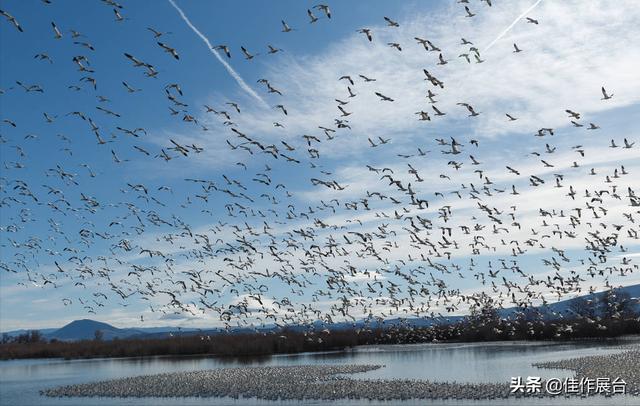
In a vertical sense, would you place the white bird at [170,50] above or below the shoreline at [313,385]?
above

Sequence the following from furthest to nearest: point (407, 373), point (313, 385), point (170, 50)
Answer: point (407, 373) → point (313, 385) → point (170, 50)

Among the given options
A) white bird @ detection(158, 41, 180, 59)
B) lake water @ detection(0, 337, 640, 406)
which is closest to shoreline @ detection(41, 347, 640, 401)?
lake water @ detection(0, 337, 640, 406)

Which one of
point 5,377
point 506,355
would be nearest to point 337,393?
point 506,355

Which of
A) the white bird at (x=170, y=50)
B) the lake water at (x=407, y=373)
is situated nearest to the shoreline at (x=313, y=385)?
the lake water at (x=407, y=373)

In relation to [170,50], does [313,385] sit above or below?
below

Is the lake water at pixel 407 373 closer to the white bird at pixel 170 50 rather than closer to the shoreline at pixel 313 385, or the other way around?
the shoreline at pixel 313 385

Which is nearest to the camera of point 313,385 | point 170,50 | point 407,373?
point 170,50

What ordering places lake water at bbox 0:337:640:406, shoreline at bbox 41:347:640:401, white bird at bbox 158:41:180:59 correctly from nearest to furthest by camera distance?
white bird at bbox 158:41:180:59 → shoreline at bbox 41:347:640:401 → lake water at bbox 0:337:640:406

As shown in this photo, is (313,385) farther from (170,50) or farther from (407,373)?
(170,50)

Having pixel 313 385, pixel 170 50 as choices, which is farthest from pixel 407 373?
pixel 170 50

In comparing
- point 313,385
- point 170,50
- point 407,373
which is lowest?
point 407,373

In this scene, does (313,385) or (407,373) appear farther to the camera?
(407,373)

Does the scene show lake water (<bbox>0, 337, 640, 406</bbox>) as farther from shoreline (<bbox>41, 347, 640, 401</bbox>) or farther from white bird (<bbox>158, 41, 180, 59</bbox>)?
white bird (<bbox>158, 41, 180, 59</bbox>)

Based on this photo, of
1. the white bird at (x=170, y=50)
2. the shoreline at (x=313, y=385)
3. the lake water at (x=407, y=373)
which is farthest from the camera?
the lake water at (x=407, y=373)
